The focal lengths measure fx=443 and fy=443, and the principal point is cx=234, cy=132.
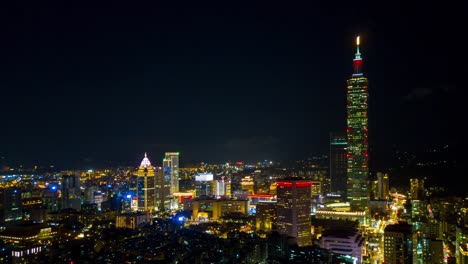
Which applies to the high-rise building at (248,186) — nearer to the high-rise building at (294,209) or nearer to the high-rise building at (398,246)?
the high-rise building at (294,209)

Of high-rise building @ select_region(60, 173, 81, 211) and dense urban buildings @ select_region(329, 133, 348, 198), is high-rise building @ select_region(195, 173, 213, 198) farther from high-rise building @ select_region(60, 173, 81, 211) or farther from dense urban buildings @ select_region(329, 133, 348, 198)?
high-rise building @ select_region(60, 173, 81, 211)

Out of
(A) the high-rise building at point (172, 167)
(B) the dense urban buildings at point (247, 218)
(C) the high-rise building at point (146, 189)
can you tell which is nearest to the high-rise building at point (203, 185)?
(B) the dense urban buildings at point (247, 218)

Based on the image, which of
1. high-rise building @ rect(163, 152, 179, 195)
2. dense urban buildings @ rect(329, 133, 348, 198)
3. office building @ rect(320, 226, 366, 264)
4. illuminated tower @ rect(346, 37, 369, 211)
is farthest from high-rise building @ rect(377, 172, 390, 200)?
high-rise building @ rect(163, 152, 179, 195)

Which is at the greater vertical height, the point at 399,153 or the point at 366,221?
the point at 399,153

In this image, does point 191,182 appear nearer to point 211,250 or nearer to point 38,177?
point 38,177

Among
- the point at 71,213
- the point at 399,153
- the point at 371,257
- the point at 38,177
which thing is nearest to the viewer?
the point at 371,257

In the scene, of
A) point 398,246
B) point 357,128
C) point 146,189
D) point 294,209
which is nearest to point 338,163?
point 357,128

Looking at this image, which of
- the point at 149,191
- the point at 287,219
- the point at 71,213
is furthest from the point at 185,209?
the point at 287,219

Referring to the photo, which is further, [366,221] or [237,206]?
[237,206]
